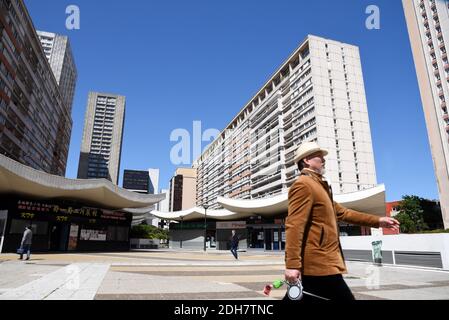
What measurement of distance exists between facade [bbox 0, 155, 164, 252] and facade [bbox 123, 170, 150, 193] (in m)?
151

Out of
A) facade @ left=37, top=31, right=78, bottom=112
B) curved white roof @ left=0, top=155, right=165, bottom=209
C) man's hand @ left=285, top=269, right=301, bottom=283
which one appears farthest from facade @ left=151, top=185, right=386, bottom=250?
facade @ left=37, top=31, right=78, bottom=112

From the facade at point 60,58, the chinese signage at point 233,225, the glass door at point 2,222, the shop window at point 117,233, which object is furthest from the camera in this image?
the facade at point 60,58

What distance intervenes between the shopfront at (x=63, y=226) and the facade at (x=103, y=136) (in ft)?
412

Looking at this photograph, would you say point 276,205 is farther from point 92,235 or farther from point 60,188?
point 60,188

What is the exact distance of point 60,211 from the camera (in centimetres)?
2436

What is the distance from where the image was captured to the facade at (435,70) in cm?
5412

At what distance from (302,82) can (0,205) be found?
53.1 metres

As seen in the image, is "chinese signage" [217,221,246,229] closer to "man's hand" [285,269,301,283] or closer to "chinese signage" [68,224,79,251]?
"chinese signage" [68,224,79,251]

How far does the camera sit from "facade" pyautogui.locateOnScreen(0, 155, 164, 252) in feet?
Result: 69.0

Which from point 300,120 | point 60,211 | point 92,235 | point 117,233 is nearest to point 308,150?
point 60,211

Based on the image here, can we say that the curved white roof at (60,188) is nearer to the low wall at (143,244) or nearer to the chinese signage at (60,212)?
→ the chinese signage at (60,212)

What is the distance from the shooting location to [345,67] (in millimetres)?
63531

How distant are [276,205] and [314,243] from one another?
3443 cm

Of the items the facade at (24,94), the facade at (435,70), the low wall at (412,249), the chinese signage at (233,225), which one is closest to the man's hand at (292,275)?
the low wall at (412,249)
